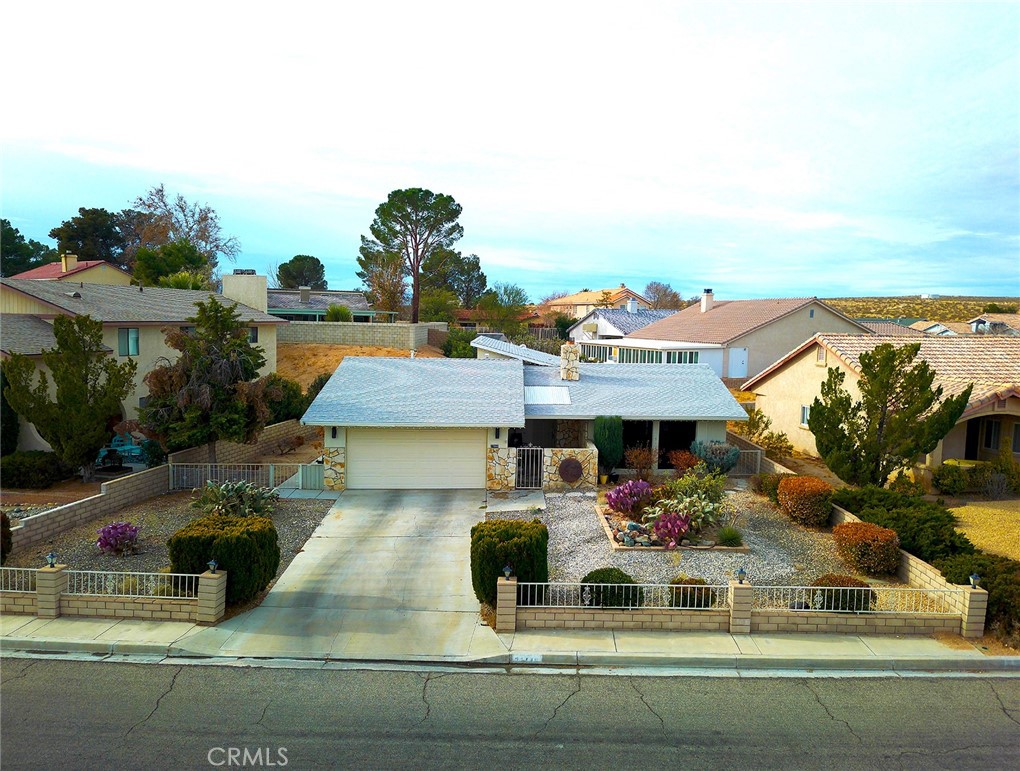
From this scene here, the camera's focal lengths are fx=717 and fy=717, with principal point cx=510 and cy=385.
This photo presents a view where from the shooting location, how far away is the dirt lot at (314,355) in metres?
44.8

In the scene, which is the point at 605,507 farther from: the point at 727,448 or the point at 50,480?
the point at 50,480

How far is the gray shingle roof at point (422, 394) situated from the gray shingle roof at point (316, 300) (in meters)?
36.6

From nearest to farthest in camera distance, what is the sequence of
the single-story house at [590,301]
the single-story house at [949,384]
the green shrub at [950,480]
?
1. the green shrub at [950,480]
2. the single-story house at [949,384]
3. the single-story house at [590,301]

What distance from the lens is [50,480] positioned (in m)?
22.4

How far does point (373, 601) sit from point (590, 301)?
107 meters

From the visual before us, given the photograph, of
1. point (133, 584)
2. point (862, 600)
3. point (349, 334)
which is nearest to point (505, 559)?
point (862, 600)

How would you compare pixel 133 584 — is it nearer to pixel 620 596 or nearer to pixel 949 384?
pixel 620 596

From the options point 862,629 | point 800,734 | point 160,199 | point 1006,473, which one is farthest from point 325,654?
point 160,199

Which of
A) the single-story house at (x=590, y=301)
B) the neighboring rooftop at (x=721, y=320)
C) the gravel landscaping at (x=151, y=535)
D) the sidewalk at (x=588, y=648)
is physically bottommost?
the sidewalk at (x=588, y=648)

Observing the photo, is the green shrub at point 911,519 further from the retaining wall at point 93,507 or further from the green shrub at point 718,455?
the retaining wall at point 93,507

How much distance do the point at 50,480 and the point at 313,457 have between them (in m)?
8.64

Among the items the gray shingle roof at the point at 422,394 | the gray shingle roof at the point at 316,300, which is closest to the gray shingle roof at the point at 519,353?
the gray shingle roof at the point at 422,394

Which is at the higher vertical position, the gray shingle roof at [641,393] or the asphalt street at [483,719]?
the gray shingle roof at [641,393]

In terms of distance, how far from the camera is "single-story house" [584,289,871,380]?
1901 inches
